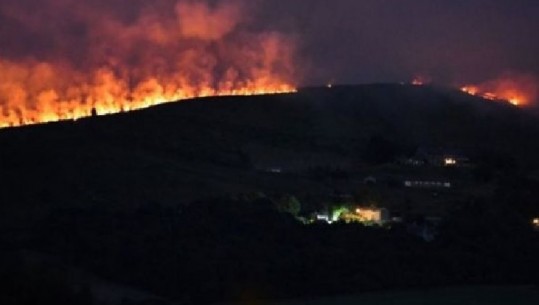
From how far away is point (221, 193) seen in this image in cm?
7312

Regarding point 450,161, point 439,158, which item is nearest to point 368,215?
point 450,161

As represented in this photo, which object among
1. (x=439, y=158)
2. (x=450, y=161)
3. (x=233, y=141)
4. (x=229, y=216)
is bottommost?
(x=229, y=216)

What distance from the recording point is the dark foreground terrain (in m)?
50.1

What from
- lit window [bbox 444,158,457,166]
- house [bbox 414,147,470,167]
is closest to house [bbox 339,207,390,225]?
house [bbox 414,147,470,167]

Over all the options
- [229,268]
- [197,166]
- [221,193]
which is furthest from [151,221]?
[197,166]

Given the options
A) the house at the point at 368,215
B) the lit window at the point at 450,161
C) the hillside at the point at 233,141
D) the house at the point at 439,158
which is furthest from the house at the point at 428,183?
the house at the point at 368,215

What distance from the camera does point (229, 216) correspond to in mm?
57719

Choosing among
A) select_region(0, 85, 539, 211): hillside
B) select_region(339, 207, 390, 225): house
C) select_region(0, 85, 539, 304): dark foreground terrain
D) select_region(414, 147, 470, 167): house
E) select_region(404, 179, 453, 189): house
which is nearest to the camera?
select_region(0, 85, 539, 304): dark foreground terrain

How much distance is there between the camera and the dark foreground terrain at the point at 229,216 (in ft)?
164

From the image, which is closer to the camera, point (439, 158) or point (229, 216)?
point (229, 216)

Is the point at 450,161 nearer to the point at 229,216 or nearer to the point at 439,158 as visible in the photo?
the point at 439,158

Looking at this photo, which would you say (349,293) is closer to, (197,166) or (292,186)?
(292,186)

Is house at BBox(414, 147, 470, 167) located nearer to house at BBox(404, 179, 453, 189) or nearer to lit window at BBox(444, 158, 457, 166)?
lit window at BBox(444, 158, 457, 166)

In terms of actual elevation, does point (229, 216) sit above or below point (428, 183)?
below
